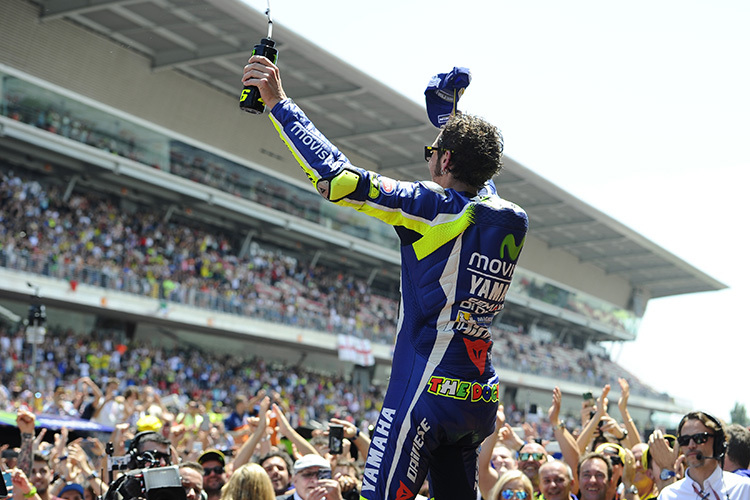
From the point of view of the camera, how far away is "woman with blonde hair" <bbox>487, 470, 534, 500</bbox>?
4.99m

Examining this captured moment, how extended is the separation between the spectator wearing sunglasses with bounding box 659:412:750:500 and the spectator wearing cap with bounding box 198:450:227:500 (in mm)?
3279

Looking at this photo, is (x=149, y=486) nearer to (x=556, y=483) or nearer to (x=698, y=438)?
(x=556, y=483)

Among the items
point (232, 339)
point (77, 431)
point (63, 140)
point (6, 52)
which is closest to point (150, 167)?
point (63, 140)

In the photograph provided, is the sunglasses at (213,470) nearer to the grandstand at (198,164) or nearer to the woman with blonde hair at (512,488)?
the woman with blonde hair at (512,488)

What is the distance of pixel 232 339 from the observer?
34438 millimetres

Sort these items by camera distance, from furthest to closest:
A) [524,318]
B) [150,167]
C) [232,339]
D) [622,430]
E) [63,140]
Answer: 1. [524,318]
2. [232,339]
3. [150,167]
4. [63,140]
5. [622,430]

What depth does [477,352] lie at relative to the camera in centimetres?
332

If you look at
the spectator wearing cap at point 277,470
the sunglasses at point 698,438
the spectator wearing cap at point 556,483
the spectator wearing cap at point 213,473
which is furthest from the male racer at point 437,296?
the spectator wearing cap at point 213,473

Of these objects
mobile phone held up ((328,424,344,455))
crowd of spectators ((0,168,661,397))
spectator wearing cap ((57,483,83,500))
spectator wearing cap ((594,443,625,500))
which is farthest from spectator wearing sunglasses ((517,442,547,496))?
crowd of spectators ((0,168,661,397))

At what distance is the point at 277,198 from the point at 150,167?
6182 mm

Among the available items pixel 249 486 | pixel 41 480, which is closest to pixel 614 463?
pixel 249 486

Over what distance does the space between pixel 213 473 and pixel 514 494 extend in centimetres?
247

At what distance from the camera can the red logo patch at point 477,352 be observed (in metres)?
3.30

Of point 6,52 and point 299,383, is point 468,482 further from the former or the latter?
point 299,383
